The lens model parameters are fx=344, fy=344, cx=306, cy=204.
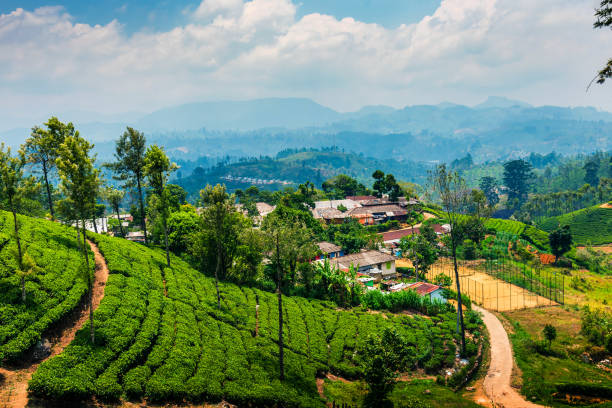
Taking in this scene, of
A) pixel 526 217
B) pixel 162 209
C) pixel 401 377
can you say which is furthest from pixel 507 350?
pixel 526 217

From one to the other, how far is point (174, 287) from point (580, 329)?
36.6m

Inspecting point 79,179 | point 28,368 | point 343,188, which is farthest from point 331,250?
point 343,188

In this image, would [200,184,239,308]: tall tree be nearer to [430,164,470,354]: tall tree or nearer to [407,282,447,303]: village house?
[430,164,470,354]: tall tree

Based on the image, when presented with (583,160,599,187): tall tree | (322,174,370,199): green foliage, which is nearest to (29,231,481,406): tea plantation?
(322,174,370,199): green foliage

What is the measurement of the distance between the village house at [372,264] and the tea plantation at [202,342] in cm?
1450

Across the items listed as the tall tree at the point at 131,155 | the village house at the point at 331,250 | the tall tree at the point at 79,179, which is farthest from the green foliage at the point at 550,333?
the tall tree at the point at 131,155

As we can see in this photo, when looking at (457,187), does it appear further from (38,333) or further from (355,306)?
(38,333)

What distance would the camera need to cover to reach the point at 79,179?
17031 millimetres

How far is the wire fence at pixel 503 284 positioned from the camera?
4334cm

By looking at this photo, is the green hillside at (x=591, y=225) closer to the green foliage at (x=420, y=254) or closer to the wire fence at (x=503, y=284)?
the wire fence at (x=503, y=284)

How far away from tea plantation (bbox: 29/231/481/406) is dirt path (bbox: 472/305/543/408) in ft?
7.85

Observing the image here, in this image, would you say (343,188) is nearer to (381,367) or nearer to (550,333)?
(550,333)

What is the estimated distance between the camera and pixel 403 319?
3166cm

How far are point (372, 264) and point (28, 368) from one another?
39.9m
